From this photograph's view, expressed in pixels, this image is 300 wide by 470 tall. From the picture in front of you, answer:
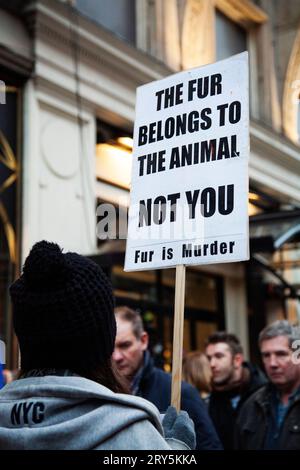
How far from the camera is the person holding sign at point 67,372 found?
1.98 m

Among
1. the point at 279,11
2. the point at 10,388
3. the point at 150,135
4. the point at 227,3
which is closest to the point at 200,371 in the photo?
the point at 150,135

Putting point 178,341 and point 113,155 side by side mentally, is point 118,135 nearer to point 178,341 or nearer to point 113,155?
point 113,155

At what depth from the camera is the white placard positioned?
3.05 meters

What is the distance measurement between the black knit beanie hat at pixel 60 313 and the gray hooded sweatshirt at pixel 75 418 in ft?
0.27

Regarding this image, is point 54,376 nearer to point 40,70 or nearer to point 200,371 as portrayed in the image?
point 200,371

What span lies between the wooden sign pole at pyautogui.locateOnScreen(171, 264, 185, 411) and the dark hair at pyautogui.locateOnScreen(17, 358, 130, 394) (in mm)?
479

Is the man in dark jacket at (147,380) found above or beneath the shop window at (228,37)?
beneath

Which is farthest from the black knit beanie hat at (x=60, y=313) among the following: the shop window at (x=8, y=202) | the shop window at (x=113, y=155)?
the shop window at (x=113, y=155)

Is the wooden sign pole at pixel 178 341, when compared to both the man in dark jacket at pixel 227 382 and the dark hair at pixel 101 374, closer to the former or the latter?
the dark hair at pixel 101 374

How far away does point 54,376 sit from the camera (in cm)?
210

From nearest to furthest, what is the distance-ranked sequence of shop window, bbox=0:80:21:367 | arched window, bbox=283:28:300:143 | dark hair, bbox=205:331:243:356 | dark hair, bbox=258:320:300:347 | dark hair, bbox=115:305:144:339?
dark hair, bbox=115:305:144:339 → dark hair, bbox=258:320:300:347 → dark hair, bbox=205:331:243:356 → shop window, bbox=0:80:21:367 → arched window, bbox=283:28:300:143

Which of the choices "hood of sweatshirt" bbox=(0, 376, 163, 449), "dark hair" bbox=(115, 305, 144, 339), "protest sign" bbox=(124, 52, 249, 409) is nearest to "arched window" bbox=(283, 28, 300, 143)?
"dark hair" bbox=(115, 305, 144, 339)

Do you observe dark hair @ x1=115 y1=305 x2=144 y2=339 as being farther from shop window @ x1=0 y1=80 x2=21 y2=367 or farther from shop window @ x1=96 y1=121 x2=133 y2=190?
shop window @ x1=96 y1=121 x2=133 y2=190

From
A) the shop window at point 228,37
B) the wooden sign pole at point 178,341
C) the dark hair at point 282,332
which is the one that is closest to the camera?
the wooden sign pole at point 178,341
